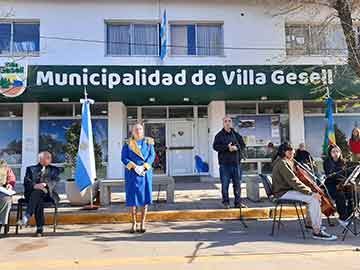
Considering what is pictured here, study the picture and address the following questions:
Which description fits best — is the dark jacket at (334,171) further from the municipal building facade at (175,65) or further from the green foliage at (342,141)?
the green foliage at (342,141)

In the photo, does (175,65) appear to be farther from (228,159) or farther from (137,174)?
(137,174)

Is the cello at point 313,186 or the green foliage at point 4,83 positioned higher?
the green foliage at point 4,83

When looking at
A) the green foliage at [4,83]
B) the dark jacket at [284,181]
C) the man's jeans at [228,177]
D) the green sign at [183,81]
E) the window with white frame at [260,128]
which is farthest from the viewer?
the window with white frame at [260,128]

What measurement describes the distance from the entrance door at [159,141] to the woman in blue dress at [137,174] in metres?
7.60

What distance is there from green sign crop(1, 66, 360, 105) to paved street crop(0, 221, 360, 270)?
5512 mm

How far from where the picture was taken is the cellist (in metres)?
6.18

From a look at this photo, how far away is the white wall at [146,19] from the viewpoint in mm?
13172

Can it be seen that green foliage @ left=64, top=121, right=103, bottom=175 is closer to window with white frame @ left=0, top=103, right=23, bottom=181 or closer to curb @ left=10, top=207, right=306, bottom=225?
window with white frame @ left=0, top=103, right=23, bottom=181

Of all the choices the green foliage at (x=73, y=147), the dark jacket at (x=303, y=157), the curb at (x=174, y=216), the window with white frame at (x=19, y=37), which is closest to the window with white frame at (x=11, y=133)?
the green foliage at (x=73, y=147)

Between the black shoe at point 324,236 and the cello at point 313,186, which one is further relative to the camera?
the cello at point 313,186

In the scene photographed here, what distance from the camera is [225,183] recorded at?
813cm

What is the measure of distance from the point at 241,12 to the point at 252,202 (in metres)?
8.05

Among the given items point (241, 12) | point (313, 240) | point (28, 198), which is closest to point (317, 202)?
point (313, 240)

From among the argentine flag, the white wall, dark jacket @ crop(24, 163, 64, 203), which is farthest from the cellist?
the white wall
